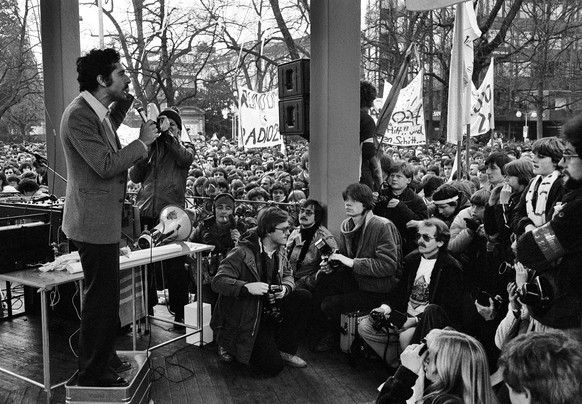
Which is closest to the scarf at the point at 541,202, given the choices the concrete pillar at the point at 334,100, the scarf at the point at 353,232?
the scarf at the point at 353,232

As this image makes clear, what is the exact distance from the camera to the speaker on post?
598cm

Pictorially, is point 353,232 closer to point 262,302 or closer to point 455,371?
point 262,302

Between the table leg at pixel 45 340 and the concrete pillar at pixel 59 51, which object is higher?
Result: the concrete pillar at pixel 59 51

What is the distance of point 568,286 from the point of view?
2795 millimetres

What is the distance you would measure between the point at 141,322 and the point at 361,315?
2.18m

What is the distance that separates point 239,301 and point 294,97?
94.2 inches

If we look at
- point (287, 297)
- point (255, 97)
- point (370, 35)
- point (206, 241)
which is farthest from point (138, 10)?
point (287, 297)

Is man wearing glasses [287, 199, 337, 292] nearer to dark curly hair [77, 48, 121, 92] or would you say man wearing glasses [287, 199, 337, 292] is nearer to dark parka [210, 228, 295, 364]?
dark parka [210, 228, 295, 364]

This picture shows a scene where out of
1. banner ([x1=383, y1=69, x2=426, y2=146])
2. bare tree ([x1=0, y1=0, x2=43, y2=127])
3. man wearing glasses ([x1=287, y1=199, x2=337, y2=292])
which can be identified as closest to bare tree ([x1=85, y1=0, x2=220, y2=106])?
bare tree ([x1=0, y1=0, x2=43, y2=127])

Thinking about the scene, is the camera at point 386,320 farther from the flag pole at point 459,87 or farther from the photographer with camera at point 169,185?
the flag pole at point 459,87

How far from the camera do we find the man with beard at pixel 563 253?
106 inches

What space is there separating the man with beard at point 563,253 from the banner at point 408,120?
7.48 meters

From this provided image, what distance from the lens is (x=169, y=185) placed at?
5.53m

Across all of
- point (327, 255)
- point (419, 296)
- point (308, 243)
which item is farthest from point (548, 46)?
point (419, 296)
